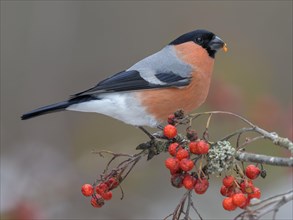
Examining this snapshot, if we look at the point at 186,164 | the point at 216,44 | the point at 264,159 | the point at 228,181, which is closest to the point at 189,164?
the point at 186,164

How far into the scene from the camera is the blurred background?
2568 mm

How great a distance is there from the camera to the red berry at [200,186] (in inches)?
61.6

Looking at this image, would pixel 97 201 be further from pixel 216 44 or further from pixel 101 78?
pixel 101 78

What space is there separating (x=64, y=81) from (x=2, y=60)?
0.61m

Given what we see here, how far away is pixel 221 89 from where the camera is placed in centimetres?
302

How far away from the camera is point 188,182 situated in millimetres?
Answer: 1579

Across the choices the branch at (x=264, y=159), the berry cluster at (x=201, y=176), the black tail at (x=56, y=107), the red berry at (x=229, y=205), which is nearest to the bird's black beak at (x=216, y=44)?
the black tail at (x=56, y=107)

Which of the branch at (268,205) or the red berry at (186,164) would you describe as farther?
the red berry at (186,164)

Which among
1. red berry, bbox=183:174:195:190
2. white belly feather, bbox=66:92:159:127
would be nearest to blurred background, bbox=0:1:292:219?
white belly feather, bbox=66:92:159:127

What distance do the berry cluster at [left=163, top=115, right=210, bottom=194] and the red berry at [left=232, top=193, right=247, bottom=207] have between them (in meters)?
0.11

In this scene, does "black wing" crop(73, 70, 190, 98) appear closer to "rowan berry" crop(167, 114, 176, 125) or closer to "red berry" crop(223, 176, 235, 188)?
"rowan berry" crop(167, 114, 176, 125)

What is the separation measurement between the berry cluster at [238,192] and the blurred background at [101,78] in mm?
931

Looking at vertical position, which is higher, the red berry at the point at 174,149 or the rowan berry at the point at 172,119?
the rowan berry at the point at 172,119

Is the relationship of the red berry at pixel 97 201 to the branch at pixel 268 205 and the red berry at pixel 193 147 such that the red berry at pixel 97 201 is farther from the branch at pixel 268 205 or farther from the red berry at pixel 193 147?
the branch at pixel 268 205
